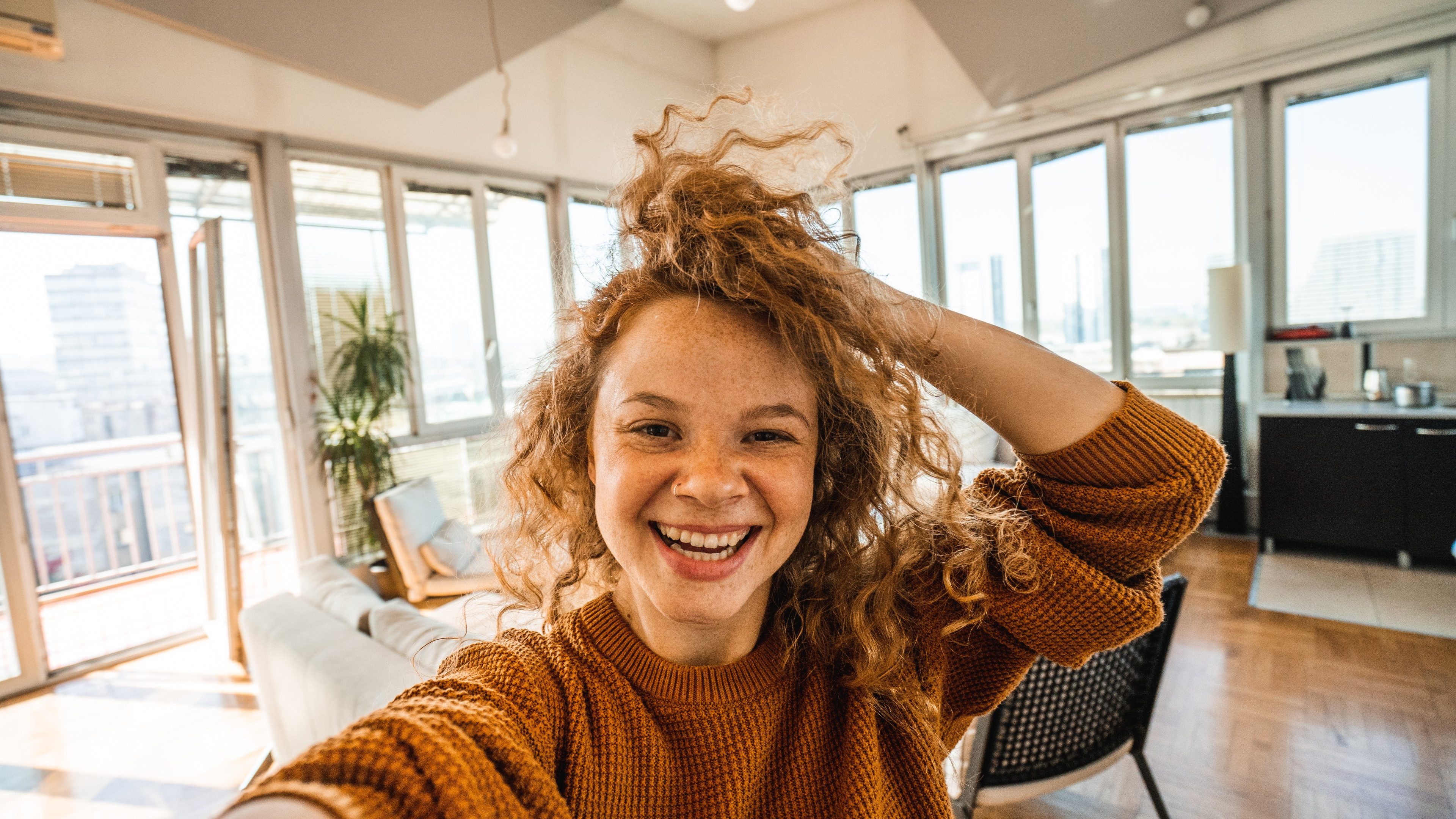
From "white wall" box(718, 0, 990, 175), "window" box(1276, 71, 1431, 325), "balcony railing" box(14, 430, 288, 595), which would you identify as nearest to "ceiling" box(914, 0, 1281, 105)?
"white wall" box(718, 0, 990, 175)

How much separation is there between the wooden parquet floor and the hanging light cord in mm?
4767

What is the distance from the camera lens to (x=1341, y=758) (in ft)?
7.47

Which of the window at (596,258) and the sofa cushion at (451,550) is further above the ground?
the window at (596,258)

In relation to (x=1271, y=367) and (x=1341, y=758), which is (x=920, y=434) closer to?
(x=1341, y=758)

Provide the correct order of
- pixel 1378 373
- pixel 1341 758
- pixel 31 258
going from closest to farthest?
1. pixel 1341 758
2. pixel 31 258
3. pixel 1378 373

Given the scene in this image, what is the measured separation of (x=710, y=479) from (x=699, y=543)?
0.25 feet

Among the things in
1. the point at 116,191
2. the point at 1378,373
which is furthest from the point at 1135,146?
the point at 116,191

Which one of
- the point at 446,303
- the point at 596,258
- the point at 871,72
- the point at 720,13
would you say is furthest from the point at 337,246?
the point at 871,72

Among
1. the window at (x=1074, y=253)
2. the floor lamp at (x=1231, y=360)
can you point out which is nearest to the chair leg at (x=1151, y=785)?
the floor lamp at (x=1231, y=360)

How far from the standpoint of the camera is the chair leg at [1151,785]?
1876 mm

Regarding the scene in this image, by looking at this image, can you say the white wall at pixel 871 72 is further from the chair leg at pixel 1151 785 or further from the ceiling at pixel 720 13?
the chair leg at pixel 1151 785

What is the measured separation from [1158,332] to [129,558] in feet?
24.6

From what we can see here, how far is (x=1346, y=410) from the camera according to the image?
13.0 ft

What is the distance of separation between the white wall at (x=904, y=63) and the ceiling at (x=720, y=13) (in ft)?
0.34
